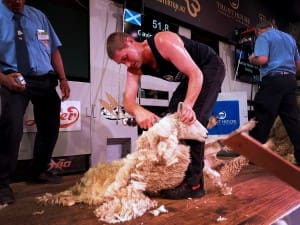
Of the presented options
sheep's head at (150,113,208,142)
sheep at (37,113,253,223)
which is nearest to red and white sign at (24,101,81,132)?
sheep at (37,113,253,223)

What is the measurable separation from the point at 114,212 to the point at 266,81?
191 cm

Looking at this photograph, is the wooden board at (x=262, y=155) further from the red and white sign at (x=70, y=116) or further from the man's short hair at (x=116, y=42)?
the red and white sign at (x=70, y=116)

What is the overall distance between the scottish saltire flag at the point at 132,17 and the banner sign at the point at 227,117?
5.24 ft

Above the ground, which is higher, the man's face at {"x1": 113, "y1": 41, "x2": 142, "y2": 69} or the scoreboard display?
the scoreboard display

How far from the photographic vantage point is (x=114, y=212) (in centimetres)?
146

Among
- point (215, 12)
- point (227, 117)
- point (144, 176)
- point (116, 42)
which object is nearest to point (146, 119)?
point (144, 176)

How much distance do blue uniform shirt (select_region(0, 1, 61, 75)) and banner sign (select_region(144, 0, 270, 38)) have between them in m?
1.54

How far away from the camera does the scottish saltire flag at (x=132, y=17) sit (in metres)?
3.39

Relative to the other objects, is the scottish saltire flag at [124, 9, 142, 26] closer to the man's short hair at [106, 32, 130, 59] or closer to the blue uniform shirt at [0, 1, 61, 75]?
the blue uniform shirt at [0, 1, 61, 75]

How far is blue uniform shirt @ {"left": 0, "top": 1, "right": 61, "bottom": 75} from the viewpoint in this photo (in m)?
2.06

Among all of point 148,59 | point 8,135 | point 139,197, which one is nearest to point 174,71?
point 148,59

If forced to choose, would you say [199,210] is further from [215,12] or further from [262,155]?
[215,12]

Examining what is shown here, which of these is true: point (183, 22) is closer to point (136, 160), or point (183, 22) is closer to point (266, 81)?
point (266, 81)

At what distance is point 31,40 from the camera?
2197 millimetres
